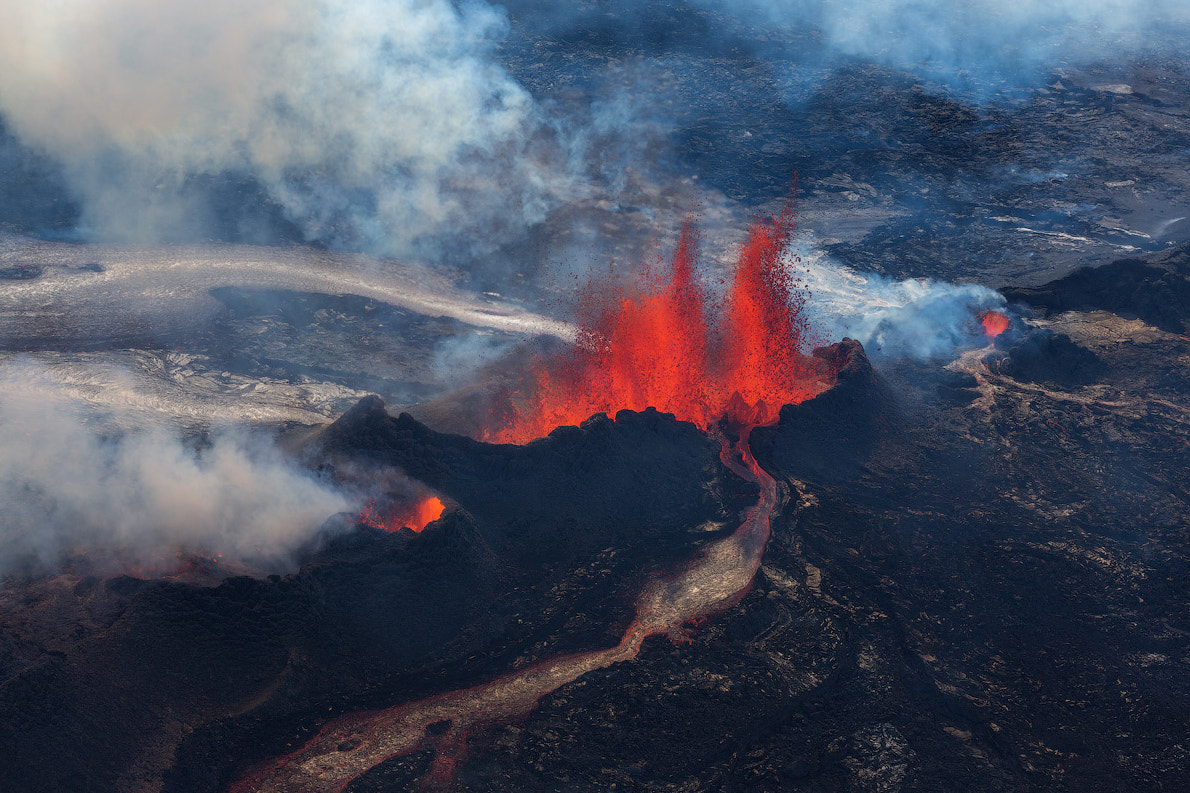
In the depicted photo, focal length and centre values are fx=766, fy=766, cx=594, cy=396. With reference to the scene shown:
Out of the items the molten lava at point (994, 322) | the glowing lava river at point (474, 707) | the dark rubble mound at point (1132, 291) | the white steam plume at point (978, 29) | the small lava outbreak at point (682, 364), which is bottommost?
the glowing lava river at point (474, 707)

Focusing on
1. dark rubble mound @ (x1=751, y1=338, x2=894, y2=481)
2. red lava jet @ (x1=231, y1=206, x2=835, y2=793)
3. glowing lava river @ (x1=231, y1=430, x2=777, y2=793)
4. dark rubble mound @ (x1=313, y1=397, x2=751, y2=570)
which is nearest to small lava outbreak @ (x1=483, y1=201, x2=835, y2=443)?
red lava jet @ (x1=231, y1=206, x2=835, y2=793)

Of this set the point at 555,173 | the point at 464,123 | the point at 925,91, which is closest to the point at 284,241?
the point at 464,123

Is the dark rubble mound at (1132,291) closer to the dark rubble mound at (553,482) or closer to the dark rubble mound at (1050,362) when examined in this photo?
the dark rubble mound at (1050,362)

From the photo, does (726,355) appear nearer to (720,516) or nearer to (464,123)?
(720,516)

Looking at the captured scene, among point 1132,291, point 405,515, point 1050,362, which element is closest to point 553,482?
point 405,515

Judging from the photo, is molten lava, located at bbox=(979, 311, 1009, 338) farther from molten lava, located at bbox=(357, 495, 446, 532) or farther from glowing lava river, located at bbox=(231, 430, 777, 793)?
molten lava, located at bbox=(357, 495, 446, 532)

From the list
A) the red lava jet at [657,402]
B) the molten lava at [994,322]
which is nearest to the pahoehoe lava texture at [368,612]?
the red lava jet at [657,402]

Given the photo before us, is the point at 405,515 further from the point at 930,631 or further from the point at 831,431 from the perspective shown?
the point at 831,431
